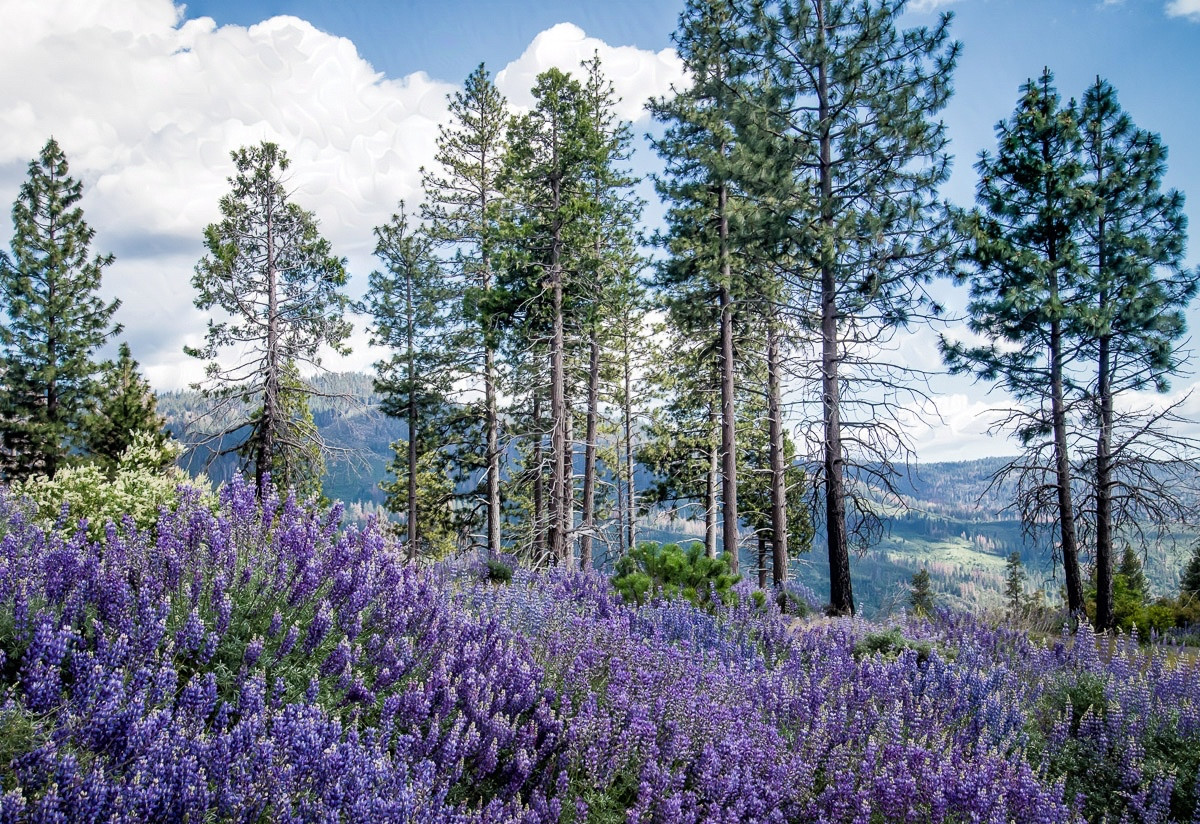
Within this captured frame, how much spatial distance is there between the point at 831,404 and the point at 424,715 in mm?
12091

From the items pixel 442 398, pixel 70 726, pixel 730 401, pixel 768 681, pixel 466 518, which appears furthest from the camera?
pixel 466 518

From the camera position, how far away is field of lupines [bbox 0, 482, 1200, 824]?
256 cm

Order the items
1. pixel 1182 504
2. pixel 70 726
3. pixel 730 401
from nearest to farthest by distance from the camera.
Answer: pixel 70 726 < pixel 1182 504 < pixel 730 401

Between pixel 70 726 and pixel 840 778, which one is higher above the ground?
pixel 70 726

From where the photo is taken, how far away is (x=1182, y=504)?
53.8 feet

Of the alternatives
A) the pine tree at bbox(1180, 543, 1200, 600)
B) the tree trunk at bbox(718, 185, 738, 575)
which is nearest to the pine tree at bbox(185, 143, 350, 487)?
the tree trunk at bbox(718, 185, 738, 575)

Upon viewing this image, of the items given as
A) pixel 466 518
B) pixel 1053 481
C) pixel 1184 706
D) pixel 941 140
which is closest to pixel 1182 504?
pixel 1053 481

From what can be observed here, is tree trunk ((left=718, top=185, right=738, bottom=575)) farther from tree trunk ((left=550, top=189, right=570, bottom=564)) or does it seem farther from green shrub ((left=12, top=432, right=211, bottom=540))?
green shrub ((left=12, top=432, right=211, bottom=540))

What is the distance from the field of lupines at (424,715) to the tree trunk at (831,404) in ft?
27.1

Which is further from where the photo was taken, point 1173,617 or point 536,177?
point 1173,617

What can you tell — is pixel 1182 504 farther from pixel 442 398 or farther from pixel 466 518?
pixel 466 518

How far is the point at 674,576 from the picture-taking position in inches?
388

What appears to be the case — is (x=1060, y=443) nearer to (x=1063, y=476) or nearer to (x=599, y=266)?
(x=1063, y=476)

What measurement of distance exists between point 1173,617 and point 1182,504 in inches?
265
